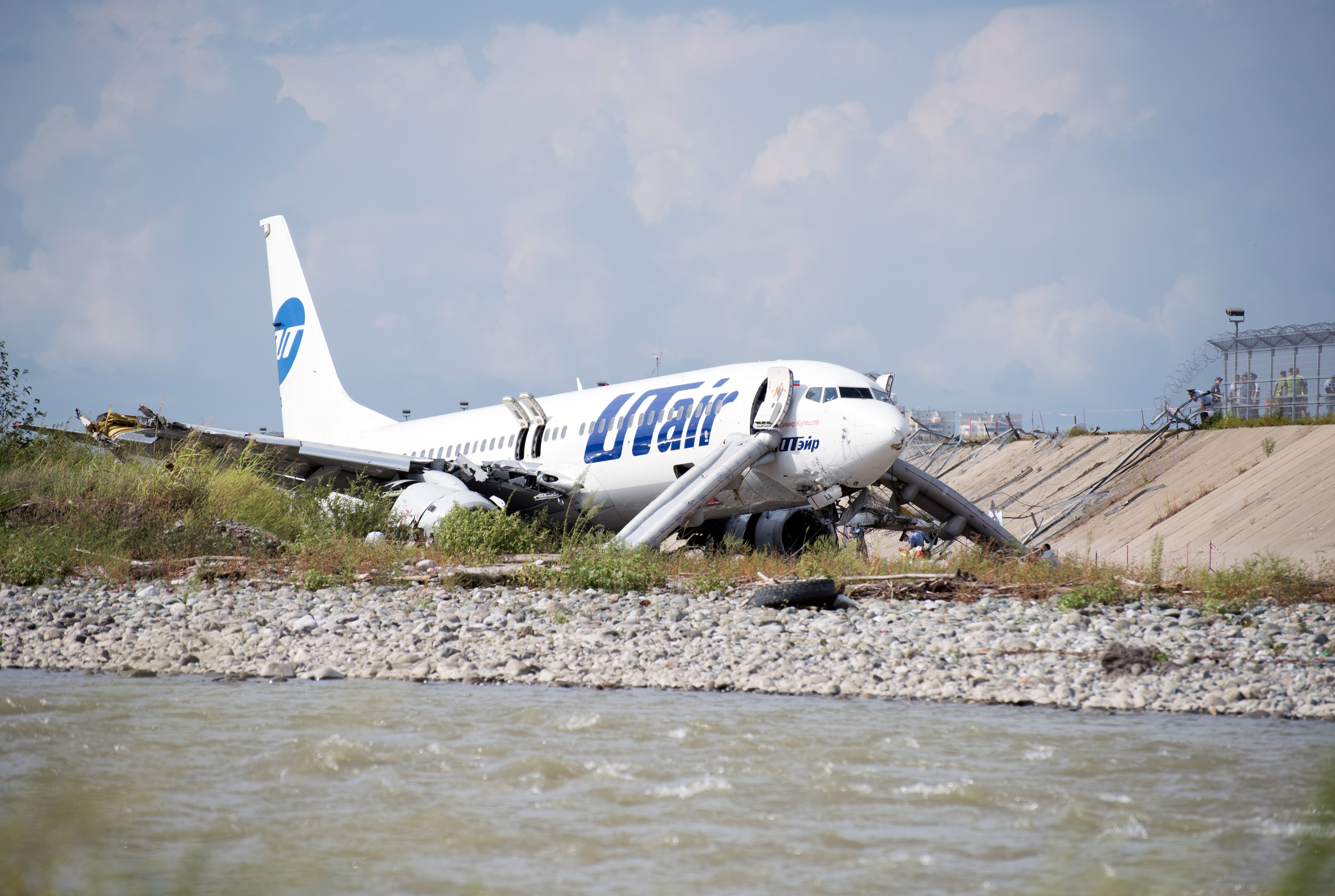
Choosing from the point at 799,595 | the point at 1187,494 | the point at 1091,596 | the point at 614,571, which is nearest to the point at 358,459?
the point at 614,571

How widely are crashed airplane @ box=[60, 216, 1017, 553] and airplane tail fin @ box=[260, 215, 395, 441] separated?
536 centimetres

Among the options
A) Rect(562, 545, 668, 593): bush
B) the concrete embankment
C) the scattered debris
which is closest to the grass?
Rect(562, 545, 668, 593): bush

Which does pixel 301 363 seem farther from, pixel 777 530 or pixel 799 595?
pixel 799 595

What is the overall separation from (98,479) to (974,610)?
48.3ft

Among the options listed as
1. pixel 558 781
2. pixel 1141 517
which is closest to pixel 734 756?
pixel 558 781

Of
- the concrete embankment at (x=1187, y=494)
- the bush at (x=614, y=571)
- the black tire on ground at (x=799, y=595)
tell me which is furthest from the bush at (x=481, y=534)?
the concrete embankment at (x=1187, y=494)

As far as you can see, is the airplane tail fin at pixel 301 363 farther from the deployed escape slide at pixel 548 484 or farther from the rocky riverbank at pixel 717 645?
the rocky riverbank at pixel 717 645

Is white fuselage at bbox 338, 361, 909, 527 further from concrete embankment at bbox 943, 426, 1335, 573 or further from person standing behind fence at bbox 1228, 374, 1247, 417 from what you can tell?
person standing behind fence at bbox 1228, 374, 1247, 417

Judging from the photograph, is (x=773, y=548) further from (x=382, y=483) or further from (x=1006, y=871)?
(x=1006, y=871)

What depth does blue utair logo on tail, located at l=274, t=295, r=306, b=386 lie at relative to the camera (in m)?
28.7

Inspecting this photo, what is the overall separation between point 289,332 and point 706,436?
16.4 meters

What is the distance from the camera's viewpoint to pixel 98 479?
58.9 ft

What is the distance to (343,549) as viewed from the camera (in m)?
14.9

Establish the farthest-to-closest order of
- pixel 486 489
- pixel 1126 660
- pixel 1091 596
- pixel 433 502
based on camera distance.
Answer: pixel 486 489 → pixel 433 502 → pixel 1091 596 → pixel 1126 660
